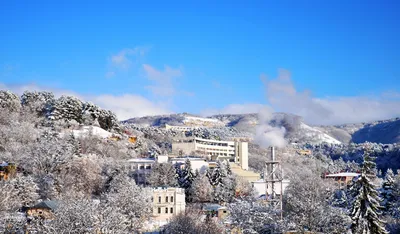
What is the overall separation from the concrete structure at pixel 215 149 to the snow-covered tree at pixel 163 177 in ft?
84.0

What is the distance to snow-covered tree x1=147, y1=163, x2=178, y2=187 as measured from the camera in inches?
2667

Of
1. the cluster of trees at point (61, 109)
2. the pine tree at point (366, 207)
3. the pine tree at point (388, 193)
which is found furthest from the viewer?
the cluster of trees at point (61, 109)

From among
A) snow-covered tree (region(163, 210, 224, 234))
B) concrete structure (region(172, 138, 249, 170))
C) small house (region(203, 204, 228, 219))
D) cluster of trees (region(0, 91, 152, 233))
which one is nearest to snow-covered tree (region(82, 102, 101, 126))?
cluster of trees (region(0, 91, 152, 233))

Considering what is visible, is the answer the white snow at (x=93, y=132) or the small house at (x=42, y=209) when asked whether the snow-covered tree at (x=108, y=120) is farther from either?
the small house at (x=42, y=209)

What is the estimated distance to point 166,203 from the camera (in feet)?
198

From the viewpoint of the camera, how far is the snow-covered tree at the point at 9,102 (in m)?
85.5

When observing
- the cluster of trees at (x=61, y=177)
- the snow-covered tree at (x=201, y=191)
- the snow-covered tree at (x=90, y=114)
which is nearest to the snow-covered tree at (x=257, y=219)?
the cluster of trees at (x=61, y=177)

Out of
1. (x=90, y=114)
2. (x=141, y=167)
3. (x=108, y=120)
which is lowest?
(x=141, y=167)

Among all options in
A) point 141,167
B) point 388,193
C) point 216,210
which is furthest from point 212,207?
point 388,193

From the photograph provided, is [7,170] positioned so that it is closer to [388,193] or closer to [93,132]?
[93,132]

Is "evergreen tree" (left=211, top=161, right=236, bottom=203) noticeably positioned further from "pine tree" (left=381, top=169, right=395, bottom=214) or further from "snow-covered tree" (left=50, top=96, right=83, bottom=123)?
"snow-covered tree" (left=50, top=96, right=83, bottom=123)

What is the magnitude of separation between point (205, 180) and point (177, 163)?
34.4 ft

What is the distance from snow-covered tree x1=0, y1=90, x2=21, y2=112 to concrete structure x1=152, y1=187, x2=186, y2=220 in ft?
118

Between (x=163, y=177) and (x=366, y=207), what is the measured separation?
41.0 meters
